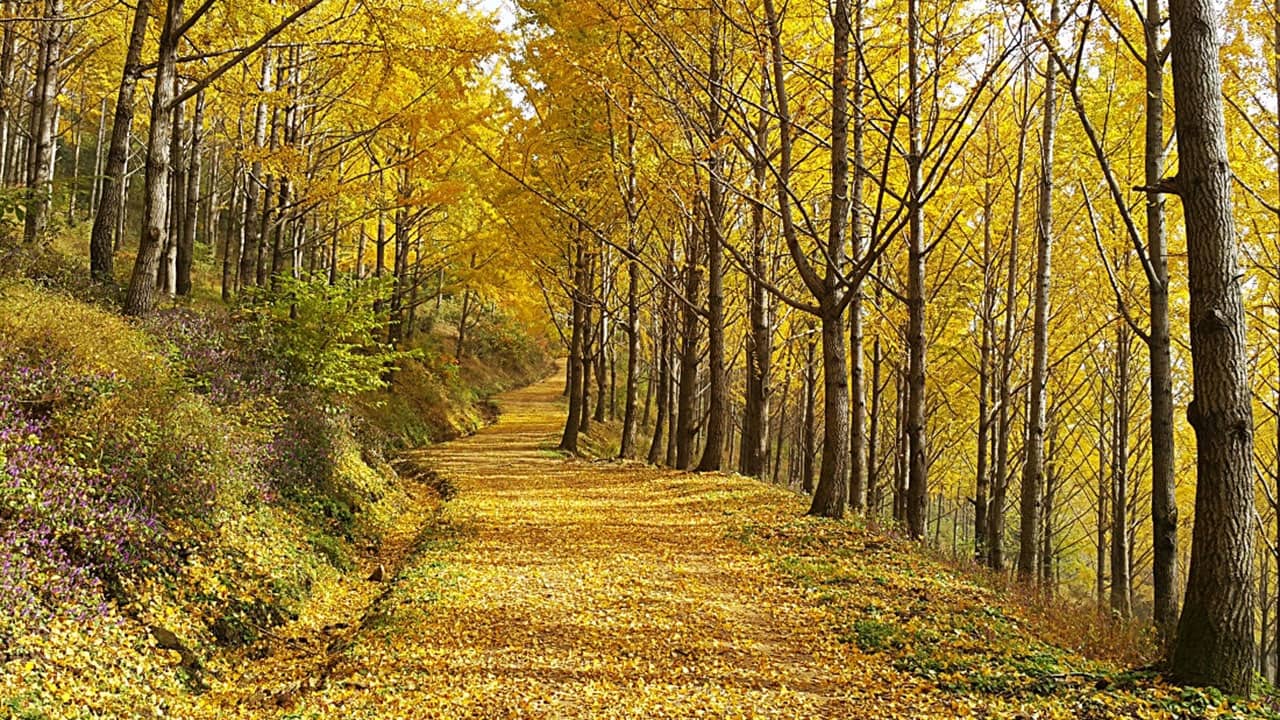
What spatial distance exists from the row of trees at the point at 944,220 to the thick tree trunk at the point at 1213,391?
0.05 ft

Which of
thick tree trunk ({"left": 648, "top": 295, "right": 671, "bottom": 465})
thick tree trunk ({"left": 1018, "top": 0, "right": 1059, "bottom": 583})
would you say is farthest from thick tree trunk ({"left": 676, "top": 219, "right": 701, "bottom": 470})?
thick tree trunk ({"left": 1018, "top": 0, "right": 1059, "bottom": 583})

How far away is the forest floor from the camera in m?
4.52

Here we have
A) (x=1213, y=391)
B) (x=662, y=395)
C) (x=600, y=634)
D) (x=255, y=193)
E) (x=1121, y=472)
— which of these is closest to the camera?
(x=1213, y=391)

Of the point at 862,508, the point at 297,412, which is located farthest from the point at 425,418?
the point at 862,508

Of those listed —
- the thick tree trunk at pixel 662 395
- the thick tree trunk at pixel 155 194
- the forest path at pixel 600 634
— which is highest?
the thick tree trunk at pixel 155 194

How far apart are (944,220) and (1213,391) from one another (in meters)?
10.3

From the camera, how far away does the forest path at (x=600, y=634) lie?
15.1ft

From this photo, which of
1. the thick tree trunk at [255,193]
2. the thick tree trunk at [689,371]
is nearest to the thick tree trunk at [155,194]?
the thick tree trunk at [255,193]

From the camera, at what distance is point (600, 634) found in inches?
228

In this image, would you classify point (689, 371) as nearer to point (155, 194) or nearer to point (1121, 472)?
point (1121, 472)

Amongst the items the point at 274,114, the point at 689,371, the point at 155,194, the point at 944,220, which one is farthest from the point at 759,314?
the point at 274,114

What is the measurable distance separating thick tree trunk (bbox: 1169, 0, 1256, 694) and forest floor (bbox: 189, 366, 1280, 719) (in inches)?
13.3

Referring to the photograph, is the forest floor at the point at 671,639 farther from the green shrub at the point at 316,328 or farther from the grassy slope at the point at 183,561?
the green shrub at the point at 316,328

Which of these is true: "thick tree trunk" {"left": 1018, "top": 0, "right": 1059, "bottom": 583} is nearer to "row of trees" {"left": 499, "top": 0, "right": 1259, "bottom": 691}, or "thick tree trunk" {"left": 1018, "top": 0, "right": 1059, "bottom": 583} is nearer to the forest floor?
"row of trees" {"left": 499, "top": 0, "right": 1259, "bottom": 691}
